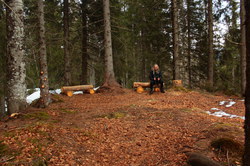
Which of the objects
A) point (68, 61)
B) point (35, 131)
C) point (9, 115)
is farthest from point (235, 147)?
point (68, 61)

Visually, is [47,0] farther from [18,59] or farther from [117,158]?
[117,158]

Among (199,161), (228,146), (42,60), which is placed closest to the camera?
(199,161)

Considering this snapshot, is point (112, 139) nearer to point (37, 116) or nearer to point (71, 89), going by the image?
point (37, 116)

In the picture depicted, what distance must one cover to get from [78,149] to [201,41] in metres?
18.1

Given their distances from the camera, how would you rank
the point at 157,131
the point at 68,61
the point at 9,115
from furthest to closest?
1. the point at 68,61
2. the point at 9,115
3. the point at 157,131

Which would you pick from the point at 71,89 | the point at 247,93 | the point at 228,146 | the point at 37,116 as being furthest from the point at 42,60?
the point at 247,93

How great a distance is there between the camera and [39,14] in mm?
7223

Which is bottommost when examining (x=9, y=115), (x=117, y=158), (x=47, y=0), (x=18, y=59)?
(x=117, y=158)

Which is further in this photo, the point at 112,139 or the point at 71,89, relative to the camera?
the point at 71,89

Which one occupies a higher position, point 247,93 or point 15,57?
point 15,57

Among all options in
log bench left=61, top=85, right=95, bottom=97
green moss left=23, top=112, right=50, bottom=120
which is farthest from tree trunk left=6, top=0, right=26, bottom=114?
log bench left=61, top=85, right=95, bottom=97

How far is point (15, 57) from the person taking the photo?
220 inches

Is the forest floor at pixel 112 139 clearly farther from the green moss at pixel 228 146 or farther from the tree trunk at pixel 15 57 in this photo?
the tree trunk at pixel 15 57

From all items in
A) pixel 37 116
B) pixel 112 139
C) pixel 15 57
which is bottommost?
pixel 112 139
